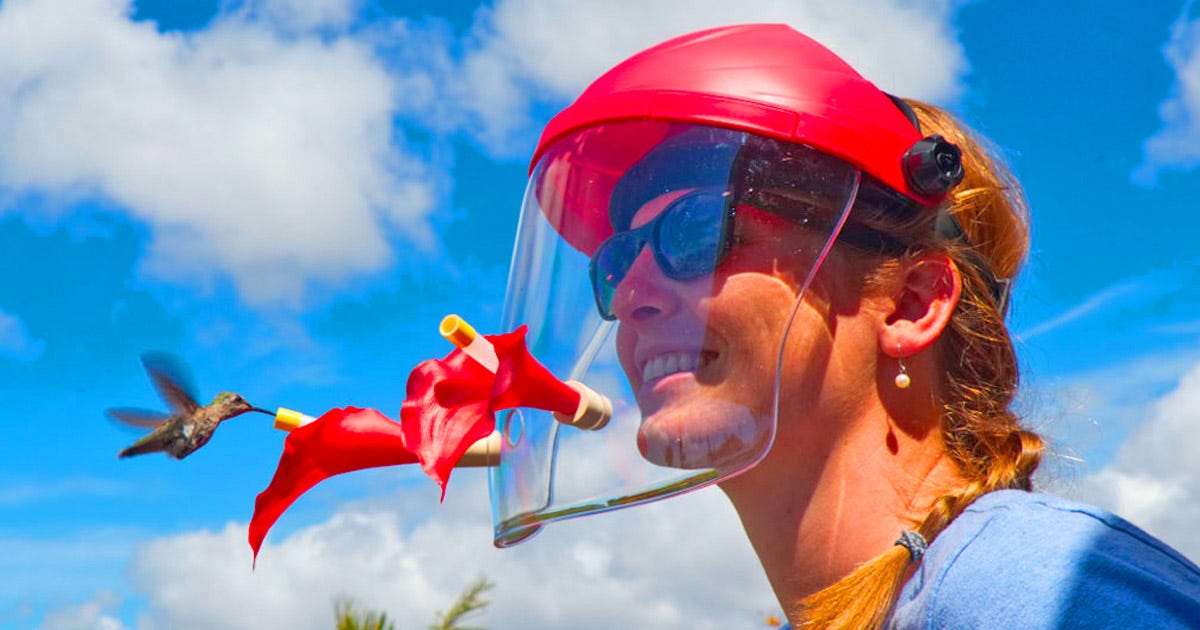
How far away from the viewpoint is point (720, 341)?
2279 mm

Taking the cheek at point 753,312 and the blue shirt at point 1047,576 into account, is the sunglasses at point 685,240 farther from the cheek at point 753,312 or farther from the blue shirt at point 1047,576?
the blue shirt at point 1047,576

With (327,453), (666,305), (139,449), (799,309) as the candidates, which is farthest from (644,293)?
(139,449)

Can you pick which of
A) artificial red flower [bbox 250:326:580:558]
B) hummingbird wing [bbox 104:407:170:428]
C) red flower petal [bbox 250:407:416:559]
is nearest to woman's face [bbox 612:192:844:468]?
artificial red flower [bbox 250:326:580:558]

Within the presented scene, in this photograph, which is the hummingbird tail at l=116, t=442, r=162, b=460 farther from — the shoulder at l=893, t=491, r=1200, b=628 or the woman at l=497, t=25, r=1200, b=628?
the shoulder at l=893, t=491, r=1200, b=628

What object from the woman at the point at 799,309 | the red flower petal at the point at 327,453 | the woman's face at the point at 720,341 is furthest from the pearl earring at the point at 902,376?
the red flower petal at the point at 327,453

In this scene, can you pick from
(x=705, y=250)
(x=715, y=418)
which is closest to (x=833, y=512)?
(x=715, y=418)

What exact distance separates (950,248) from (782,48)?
21.1 inches

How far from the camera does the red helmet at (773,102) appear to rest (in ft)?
7.82

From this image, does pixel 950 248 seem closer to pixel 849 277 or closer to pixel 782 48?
pixel 849 277

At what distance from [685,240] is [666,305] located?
131 millimetres

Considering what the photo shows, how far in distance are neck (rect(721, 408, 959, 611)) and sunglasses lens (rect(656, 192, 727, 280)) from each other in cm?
39

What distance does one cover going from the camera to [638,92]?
96.0 inches

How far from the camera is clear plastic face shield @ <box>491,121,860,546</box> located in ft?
7.45

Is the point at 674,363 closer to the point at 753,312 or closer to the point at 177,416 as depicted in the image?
the point at 753,312
